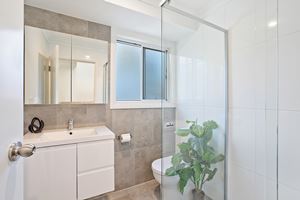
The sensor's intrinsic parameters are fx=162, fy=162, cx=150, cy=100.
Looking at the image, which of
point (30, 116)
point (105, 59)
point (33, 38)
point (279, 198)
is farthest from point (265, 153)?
point (33, 38)

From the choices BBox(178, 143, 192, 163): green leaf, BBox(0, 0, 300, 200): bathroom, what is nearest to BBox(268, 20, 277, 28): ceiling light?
BBox(0, 0, 300, 200): bathroom

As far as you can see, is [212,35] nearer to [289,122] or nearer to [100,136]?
[289,122]

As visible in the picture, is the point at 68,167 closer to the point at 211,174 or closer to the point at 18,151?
the point at 18,151

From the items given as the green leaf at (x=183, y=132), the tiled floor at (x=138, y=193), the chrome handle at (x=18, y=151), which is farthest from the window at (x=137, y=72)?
the chrome handle at (x=18, y=151)

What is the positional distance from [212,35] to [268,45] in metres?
0.54

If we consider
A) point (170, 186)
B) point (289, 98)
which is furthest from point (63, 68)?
point (289, 98)

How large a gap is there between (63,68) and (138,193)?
1703mm

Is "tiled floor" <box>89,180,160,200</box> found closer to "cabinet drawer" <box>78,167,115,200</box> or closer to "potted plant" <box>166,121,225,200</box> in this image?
"cabinet drawer" <box>78,167,115,200</box>

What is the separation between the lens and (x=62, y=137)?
1531mm

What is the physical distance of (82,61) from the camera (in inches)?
73.0

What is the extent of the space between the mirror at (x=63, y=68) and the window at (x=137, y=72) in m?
0.25

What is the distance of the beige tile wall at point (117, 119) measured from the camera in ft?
5.44

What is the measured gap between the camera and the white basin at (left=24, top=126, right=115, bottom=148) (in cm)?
128

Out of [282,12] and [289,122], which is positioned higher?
[282,12]
